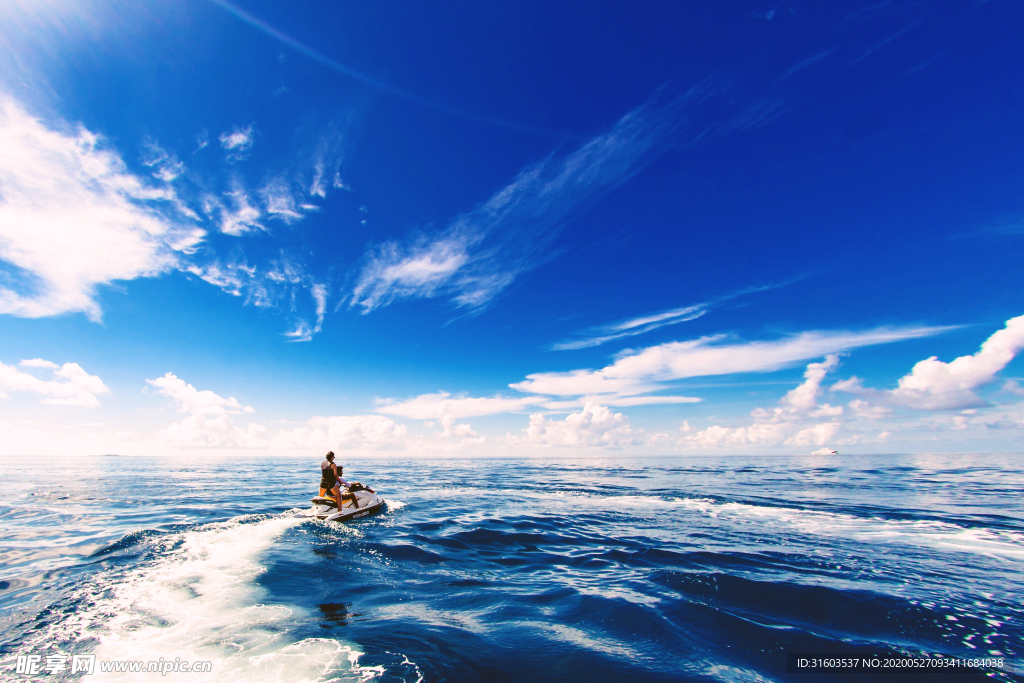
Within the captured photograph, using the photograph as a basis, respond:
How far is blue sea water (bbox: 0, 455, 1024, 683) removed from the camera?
23.9ft

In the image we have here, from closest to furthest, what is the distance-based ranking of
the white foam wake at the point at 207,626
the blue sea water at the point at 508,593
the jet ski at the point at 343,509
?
the white foam wake at the point at 207,626 < the blue sea water at the point at 508,593 < the jet ski at the point at 343,509

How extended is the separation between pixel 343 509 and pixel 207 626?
467 inches

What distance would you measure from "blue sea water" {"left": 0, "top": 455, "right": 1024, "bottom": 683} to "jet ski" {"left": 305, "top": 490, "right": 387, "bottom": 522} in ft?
2.62

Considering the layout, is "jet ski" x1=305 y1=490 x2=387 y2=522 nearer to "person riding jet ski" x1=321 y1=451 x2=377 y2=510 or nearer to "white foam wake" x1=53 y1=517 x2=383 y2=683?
"person riding jet ski" x1=321 y1=451 x2=377 y2=510

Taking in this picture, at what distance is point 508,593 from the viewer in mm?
10703

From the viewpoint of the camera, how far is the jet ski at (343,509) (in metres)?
19.6

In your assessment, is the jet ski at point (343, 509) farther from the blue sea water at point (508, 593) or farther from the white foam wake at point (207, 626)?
the white foam wake at point (207, 626)

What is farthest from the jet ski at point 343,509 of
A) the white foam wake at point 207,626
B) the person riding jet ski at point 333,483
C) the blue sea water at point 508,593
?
the white foam wake at point 207,626

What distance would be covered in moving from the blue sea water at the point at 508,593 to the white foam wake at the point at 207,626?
0.06 meters

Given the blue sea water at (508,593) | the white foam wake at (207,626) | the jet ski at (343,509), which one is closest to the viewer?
the white foam wake at (207,626)

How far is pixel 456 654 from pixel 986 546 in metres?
21.5

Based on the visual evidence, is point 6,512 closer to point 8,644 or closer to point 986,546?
point 8,644

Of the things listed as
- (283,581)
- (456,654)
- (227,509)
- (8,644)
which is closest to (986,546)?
(456,654)

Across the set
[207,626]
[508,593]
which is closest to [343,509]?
[207,626]
